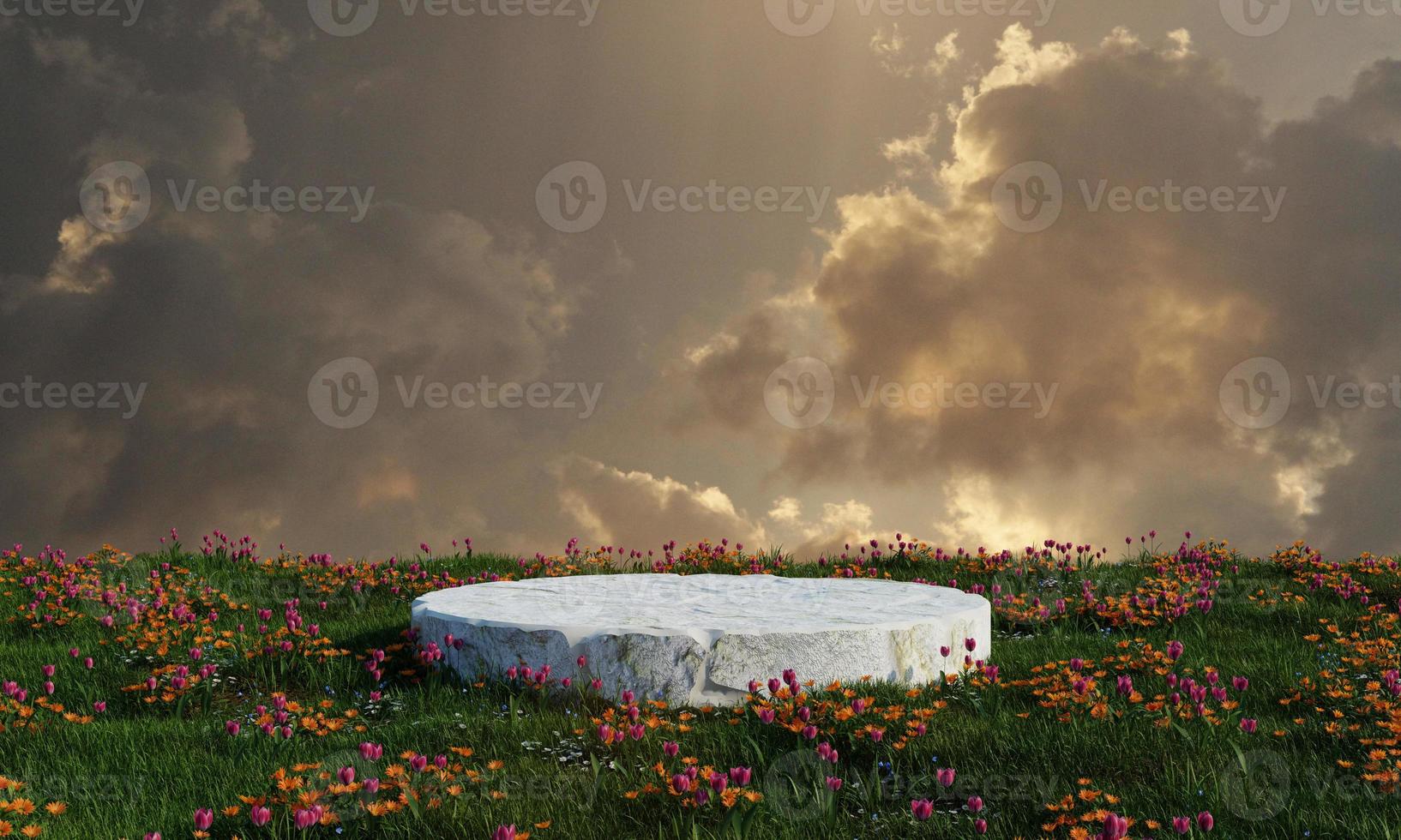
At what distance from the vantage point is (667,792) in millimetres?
5305

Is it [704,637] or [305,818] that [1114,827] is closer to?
[305,818]

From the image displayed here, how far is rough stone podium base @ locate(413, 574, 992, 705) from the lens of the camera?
7.40m

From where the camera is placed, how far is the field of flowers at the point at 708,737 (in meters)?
5.18

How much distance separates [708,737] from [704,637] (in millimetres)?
1130

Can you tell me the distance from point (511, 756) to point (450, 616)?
7.55 ft

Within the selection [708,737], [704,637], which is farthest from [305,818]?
[704,637]

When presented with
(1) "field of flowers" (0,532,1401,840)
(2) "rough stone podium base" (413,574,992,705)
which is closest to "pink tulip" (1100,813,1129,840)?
(1) "field of flowers" (0,532,1401,840)

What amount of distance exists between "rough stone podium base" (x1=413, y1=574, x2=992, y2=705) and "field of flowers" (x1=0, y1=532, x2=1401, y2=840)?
0.58ft

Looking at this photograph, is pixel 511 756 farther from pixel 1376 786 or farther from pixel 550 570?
pixel 550 570

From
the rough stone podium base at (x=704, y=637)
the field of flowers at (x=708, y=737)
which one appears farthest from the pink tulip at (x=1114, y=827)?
the rough stone podium base at (x=704, y=637)

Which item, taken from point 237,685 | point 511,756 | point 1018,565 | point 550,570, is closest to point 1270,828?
point 511,756

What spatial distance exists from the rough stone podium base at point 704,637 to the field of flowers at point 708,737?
0.58 ft

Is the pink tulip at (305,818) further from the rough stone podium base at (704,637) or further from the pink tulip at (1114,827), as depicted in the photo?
the pink tulip at (1114,827)

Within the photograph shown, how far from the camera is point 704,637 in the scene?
743 cm
